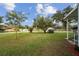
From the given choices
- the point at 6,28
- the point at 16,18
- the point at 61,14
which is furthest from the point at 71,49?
the point at 6,28

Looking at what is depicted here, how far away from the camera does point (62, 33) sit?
9242 mm

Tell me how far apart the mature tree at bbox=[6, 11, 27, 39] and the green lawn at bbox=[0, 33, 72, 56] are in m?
0.40

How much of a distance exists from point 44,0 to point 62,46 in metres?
1.72

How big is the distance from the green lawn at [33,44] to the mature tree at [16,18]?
401 mm

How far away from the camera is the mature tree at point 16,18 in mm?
9065

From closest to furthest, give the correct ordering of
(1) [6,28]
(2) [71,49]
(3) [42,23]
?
1. (2) [71,49]
2. (3) [42,23]
3. (1) [6,28]

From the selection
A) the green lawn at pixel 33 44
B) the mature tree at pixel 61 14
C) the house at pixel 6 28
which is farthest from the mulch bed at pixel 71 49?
the house at pixel 6 28

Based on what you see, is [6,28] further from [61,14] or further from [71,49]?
[71,49]

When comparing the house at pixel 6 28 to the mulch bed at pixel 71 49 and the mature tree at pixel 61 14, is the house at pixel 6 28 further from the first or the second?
the mulch bed at pixel 71 49

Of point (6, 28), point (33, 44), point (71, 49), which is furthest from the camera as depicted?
point (6, 28)

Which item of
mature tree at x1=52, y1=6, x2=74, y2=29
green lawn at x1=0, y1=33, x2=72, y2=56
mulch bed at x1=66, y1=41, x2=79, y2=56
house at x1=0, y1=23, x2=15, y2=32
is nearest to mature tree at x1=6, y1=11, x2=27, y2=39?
house at x1=0, y1=23, x2=15, y2=32

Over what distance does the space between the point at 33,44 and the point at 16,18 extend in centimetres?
115

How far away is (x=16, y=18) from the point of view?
362 inches

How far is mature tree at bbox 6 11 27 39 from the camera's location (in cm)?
906
